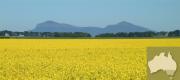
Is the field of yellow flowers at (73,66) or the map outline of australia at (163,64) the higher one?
the map outline of australia at (163,64)

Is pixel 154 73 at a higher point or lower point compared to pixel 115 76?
higher

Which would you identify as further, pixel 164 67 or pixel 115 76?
pixel 115 76

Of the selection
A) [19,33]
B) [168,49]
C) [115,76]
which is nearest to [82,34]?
[19,33]

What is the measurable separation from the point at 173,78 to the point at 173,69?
0.31ft

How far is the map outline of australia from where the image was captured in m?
3.71

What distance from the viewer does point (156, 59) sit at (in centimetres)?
375

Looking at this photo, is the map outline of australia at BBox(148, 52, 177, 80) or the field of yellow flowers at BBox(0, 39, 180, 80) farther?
the field of yellow flowers at BBox(0, 39, 180, 80)

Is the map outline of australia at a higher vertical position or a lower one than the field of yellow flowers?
higher

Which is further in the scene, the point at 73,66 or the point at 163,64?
the point at 73,66

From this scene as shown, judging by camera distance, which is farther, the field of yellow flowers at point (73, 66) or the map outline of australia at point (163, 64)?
the field of yellow flowers at point (73, 66)

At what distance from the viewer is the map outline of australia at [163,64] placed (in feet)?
12.2

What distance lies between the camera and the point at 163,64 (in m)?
3.71

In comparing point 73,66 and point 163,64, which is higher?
point 163,64

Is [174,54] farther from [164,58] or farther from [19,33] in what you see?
[19,33]
